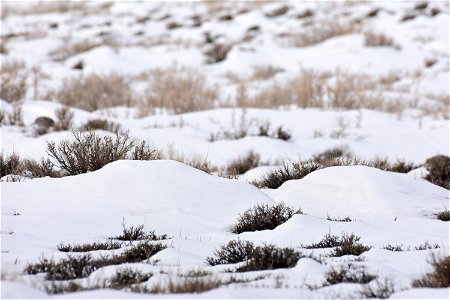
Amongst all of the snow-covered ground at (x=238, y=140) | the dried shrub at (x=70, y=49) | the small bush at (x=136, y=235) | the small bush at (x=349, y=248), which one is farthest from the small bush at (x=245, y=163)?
the dried shrub at (x=70, y=49)

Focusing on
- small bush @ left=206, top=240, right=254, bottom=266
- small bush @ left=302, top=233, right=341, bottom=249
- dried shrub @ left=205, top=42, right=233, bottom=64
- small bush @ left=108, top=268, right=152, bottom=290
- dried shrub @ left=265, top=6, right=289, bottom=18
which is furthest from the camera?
dried shrub @ left=265, top=6, right=289, bottom=18

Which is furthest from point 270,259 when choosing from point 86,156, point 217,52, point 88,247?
point 217,52

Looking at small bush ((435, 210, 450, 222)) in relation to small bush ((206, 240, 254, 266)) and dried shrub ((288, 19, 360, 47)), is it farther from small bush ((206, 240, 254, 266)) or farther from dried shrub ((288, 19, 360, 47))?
dried shrub ((288, 19, 360, 47))

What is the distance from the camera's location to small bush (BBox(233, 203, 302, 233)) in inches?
185

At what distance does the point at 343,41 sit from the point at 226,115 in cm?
843

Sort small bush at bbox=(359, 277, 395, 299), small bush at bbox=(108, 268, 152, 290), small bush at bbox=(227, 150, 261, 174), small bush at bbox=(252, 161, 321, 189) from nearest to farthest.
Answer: small bush at bbox=(359, 277, 395, 299), small bush at bbox=(108, 268, 152, 290), small bush at bbox=(252, 161, 321, 189), small bush at bbox=(227, 150, 261, 174)

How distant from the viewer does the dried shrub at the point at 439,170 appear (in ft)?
Answer: 22.7

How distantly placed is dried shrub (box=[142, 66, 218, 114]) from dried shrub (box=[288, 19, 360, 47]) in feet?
18.5

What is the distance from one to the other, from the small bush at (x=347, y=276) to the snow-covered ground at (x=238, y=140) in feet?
0.27

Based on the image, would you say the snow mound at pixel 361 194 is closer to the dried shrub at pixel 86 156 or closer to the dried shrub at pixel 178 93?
the dried shrub at pixel 86 156

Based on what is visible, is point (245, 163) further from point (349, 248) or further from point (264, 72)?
point (264, 72)

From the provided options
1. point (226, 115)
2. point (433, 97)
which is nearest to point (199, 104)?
point (226, 115)

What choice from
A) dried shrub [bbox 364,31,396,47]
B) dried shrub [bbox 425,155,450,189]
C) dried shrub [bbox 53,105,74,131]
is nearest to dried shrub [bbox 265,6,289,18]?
dried shrub [bbox 364,31,396,47]

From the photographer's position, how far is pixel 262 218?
472cm
